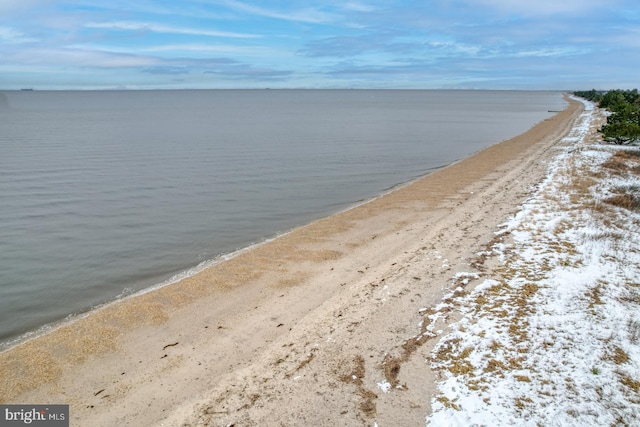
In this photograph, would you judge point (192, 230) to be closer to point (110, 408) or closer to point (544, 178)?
point (110, 408)

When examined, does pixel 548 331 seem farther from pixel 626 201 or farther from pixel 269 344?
pixel 626 201

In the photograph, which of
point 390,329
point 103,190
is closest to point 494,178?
point 390,329

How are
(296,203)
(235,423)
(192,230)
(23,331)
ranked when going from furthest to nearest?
(296,203) → (192,230) → (23,331) → (235,423)

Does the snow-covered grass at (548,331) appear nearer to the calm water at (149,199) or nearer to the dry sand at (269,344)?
the dry sand at (269,344)

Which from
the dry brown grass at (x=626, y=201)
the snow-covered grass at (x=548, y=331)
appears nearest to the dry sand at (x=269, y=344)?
the snow-covered grass at (x=548, y=331)

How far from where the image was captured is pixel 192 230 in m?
15.0

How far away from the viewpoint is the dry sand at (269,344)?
237 inches

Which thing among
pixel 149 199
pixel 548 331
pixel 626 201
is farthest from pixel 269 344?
pixel 149 199

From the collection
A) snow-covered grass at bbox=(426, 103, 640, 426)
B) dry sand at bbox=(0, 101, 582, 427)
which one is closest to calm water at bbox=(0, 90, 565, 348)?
dry sand at bbox=(0, 101, 582, 427)

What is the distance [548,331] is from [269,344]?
185 inches

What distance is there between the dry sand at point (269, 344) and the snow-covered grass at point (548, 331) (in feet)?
1.72

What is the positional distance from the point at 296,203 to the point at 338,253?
22.1 feet

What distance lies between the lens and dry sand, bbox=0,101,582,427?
19.8 ft

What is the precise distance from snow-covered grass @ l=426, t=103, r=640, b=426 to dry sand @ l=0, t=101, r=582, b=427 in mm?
525
